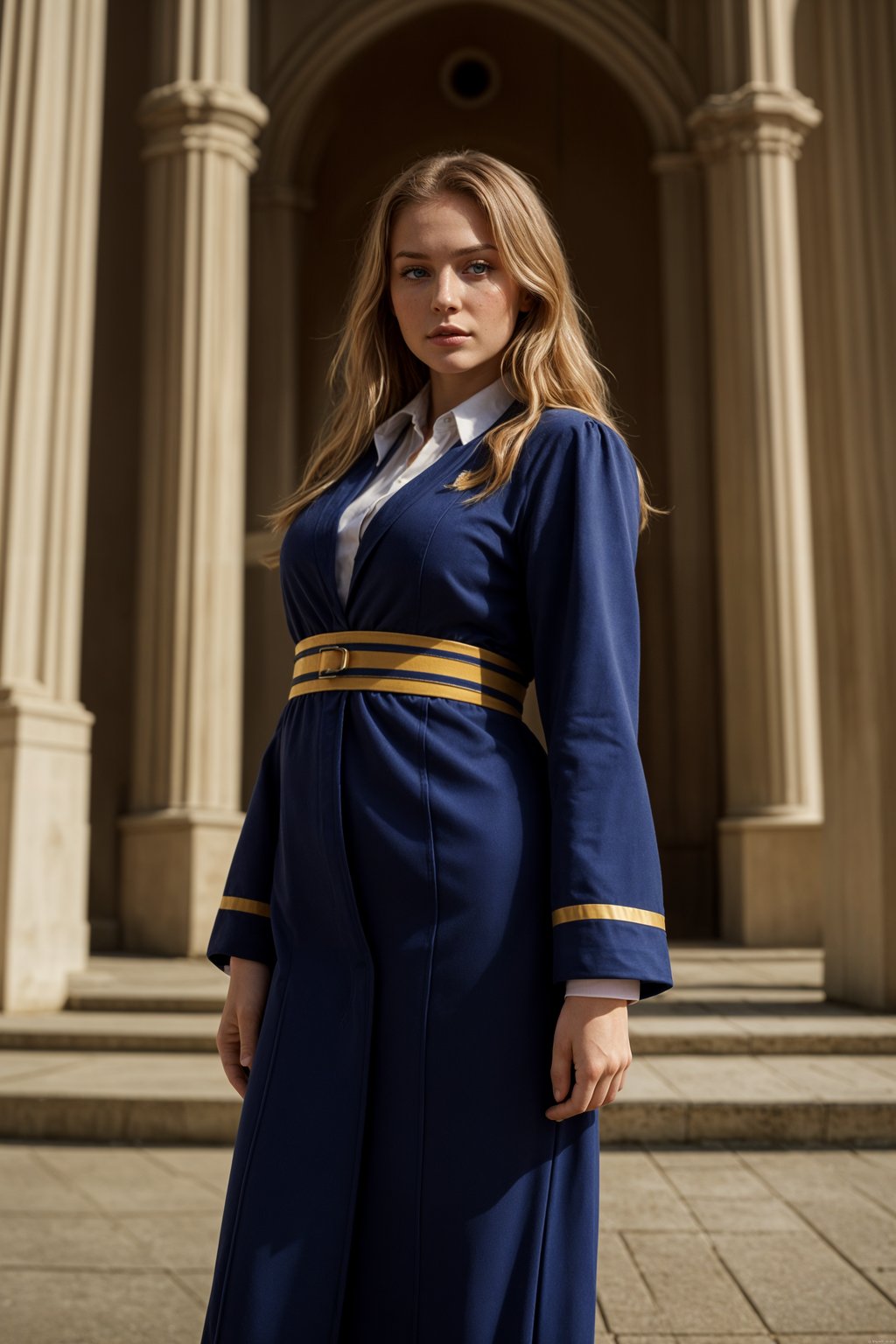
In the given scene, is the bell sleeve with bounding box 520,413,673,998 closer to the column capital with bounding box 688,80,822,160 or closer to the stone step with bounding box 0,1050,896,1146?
the stone step with bounding box 0,1050,896,1146

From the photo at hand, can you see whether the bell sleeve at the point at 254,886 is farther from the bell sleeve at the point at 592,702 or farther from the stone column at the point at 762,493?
the stone column at the point at 762,493

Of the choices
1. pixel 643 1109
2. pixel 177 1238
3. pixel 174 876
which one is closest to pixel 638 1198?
pixel 643 1109

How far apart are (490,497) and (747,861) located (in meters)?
8.53

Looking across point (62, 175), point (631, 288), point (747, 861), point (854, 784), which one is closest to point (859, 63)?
point (854, 784)

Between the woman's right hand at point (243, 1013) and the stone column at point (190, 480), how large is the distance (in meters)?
7.35

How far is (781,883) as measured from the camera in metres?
9.71

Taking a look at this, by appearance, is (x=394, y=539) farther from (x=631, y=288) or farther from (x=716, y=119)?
(x=631, y=288)

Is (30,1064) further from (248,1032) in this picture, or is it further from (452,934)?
(452,934)

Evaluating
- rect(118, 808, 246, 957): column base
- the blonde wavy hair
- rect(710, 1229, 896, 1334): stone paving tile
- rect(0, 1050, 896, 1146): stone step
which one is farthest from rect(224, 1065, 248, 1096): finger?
rect(118, 808, 246, 957): column base

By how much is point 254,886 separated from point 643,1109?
3.25 metres

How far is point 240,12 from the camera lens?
376 inches

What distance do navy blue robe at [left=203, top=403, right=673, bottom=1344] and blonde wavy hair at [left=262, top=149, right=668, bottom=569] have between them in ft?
0.23

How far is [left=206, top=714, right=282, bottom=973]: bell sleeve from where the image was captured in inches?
65.2

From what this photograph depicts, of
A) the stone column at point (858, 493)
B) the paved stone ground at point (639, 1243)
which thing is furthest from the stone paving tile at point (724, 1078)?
the stone column at point (858, 493)
